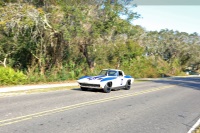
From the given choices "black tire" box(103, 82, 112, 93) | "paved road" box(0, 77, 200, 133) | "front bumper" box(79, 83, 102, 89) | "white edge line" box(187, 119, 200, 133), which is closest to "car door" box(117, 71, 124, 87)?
"black tire" box(103, 82, 112, 93)

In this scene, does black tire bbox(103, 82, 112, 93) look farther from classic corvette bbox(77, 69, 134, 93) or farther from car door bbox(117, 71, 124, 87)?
car door bbox(117, 71, 124, 87)

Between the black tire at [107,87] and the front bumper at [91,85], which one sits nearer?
the front bumper at [91,85]

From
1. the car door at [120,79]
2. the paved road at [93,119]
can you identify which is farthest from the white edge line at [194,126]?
the car door at [120,79]

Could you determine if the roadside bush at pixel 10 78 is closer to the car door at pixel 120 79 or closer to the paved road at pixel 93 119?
the car door at pixel 120 79

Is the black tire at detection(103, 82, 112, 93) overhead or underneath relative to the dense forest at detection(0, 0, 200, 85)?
underneath

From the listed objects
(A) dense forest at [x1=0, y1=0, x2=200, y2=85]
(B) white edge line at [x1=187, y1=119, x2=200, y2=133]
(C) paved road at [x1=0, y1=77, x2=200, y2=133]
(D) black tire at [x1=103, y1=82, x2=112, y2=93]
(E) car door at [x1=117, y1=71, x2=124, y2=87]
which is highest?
(A) dense forest at [x1=0, y1=0, x2=200, y2=85]

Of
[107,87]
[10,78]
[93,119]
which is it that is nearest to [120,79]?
[107,87]

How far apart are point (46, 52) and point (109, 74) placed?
1188cm

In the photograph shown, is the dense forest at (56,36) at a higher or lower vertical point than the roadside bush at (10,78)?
higher

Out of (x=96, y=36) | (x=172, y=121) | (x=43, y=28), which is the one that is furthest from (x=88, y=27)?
(x=172, y=121)

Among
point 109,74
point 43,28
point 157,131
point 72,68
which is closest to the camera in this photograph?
point 157,131

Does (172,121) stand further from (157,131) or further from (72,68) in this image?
(72,68)

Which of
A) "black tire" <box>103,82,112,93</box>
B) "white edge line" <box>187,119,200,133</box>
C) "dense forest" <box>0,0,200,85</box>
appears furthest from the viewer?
"dense forest" <box>0,0,200,85</box>

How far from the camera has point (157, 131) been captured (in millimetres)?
6930
